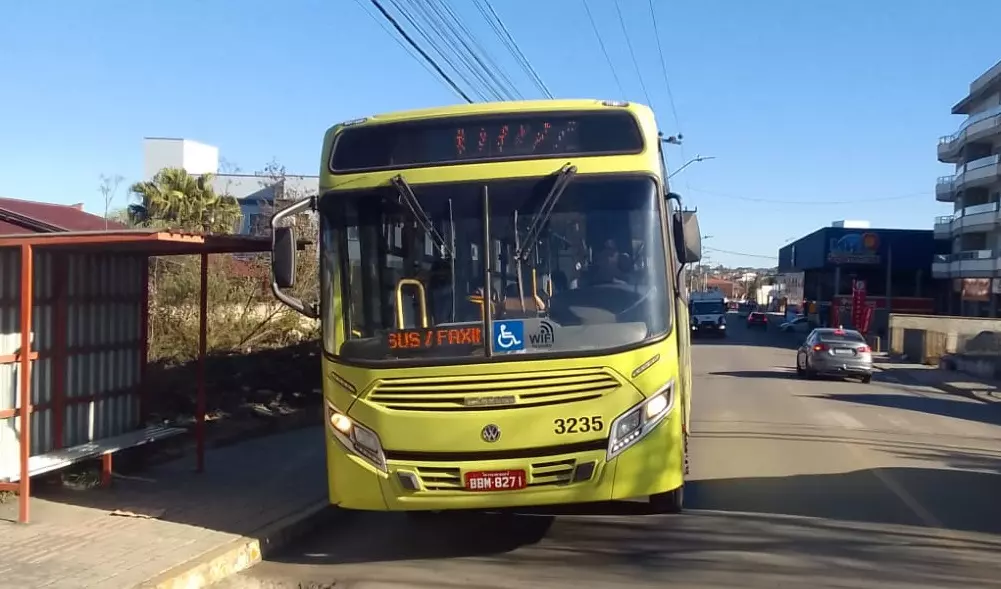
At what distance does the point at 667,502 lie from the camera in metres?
7.33

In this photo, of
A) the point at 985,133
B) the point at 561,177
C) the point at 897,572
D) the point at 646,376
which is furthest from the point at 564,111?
the point at 985,133

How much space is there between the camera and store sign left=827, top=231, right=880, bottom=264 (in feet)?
230

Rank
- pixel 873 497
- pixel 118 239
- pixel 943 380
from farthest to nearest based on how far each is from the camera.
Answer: pixel 943 380 < pixel 873 497 < pixel 118 239

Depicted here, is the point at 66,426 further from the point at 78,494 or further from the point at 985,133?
the point at 985,133

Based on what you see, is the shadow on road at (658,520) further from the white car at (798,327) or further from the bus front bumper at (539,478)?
the white car at (798,327)

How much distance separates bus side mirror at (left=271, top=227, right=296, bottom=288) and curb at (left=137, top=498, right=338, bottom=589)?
6.49 feet

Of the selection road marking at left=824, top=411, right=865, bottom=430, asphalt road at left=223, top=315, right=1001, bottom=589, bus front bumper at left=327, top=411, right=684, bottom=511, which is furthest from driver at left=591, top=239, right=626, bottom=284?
road marking at left=824, top=411, right=865, bottom=430

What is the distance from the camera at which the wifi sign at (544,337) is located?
6609 mm

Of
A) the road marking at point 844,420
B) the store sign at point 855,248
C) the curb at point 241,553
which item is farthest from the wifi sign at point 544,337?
the store sign at point 855,248

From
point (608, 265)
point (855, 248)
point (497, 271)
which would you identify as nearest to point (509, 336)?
point (497, 271)

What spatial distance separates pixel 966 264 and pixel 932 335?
2361 centimetres

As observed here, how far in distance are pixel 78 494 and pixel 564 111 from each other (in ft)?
18.9

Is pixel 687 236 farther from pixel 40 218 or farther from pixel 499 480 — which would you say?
pixel 40 218

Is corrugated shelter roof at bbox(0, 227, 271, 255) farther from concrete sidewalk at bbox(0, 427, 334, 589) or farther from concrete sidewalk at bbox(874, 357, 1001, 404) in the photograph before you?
concrete sidewalk at bbox(874, 357, 1001, 404)
